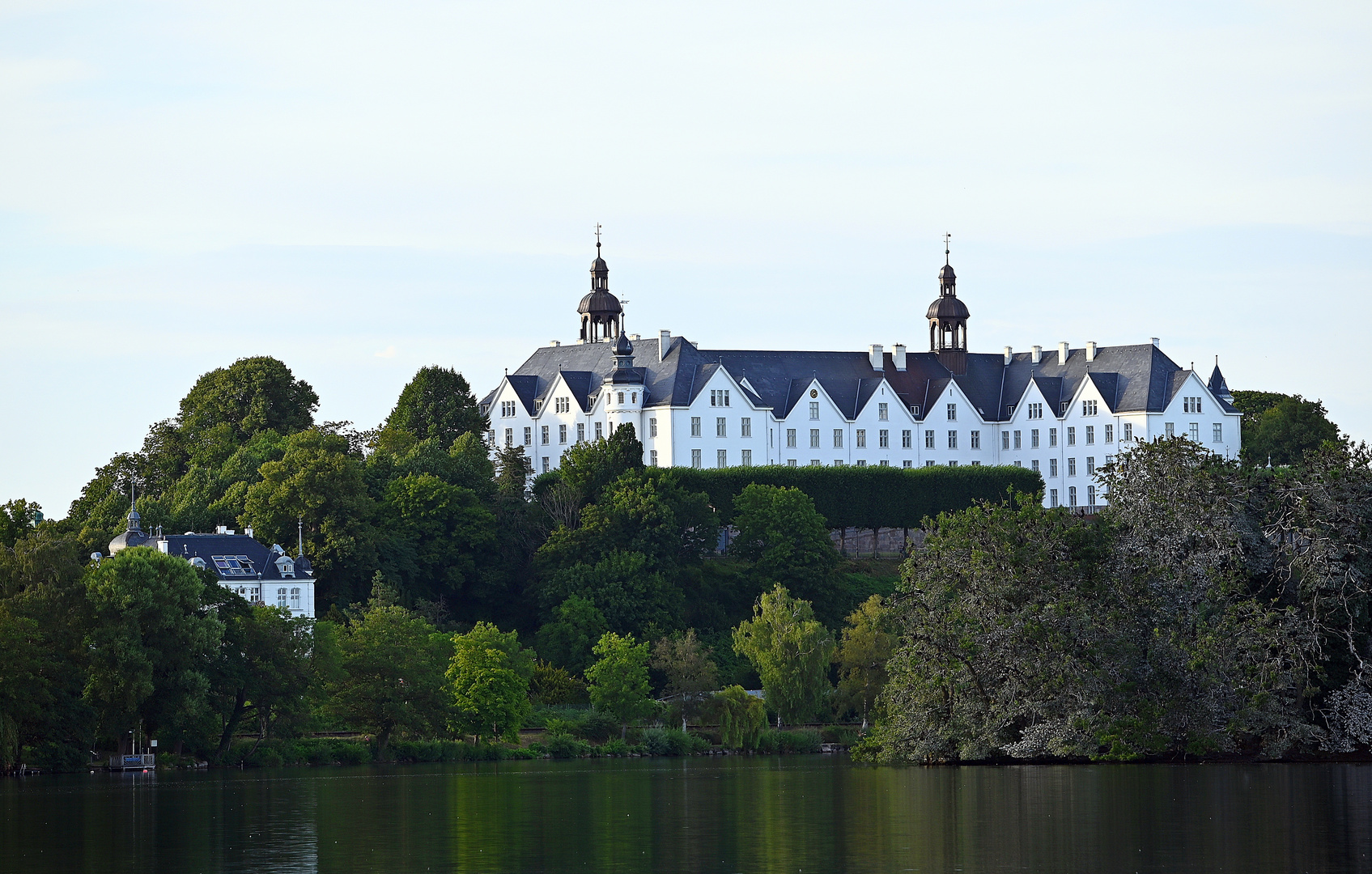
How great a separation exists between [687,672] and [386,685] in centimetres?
1273

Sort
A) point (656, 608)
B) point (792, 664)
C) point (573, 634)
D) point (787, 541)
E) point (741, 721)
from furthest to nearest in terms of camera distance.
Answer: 1. point (787, 541)
2. point (656, 608)
3. point (573, 634)
4. point (792, 664)
5. point (741, 721)

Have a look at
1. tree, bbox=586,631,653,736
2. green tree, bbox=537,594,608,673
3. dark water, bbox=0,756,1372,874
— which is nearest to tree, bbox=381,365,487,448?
green tree, bbox=537,594,608,673

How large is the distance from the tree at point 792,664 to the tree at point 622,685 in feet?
15.5

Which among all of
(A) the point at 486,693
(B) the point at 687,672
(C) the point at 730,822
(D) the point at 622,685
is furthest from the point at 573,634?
(C) the point at 730,822

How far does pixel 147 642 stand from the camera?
64.8 metres

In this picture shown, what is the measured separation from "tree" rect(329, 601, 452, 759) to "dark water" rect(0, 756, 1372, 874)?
47.6ft

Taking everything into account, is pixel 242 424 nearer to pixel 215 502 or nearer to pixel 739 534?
pixel 215 502

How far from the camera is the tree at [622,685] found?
76500 mm

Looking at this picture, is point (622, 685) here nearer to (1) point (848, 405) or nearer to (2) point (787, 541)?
(2) point (787, 541)

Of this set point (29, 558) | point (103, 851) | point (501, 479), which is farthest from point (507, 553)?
point (103, 851)

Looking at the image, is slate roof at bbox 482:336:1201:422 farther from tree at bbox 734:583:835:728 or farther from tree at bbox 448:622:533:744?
tree at bbox 448:622:533:744

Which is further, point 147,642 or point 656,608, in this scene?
point 656,608

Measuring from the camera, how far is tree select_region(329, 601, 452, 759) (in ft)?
234

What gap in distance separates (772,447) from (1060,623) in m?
60.0
